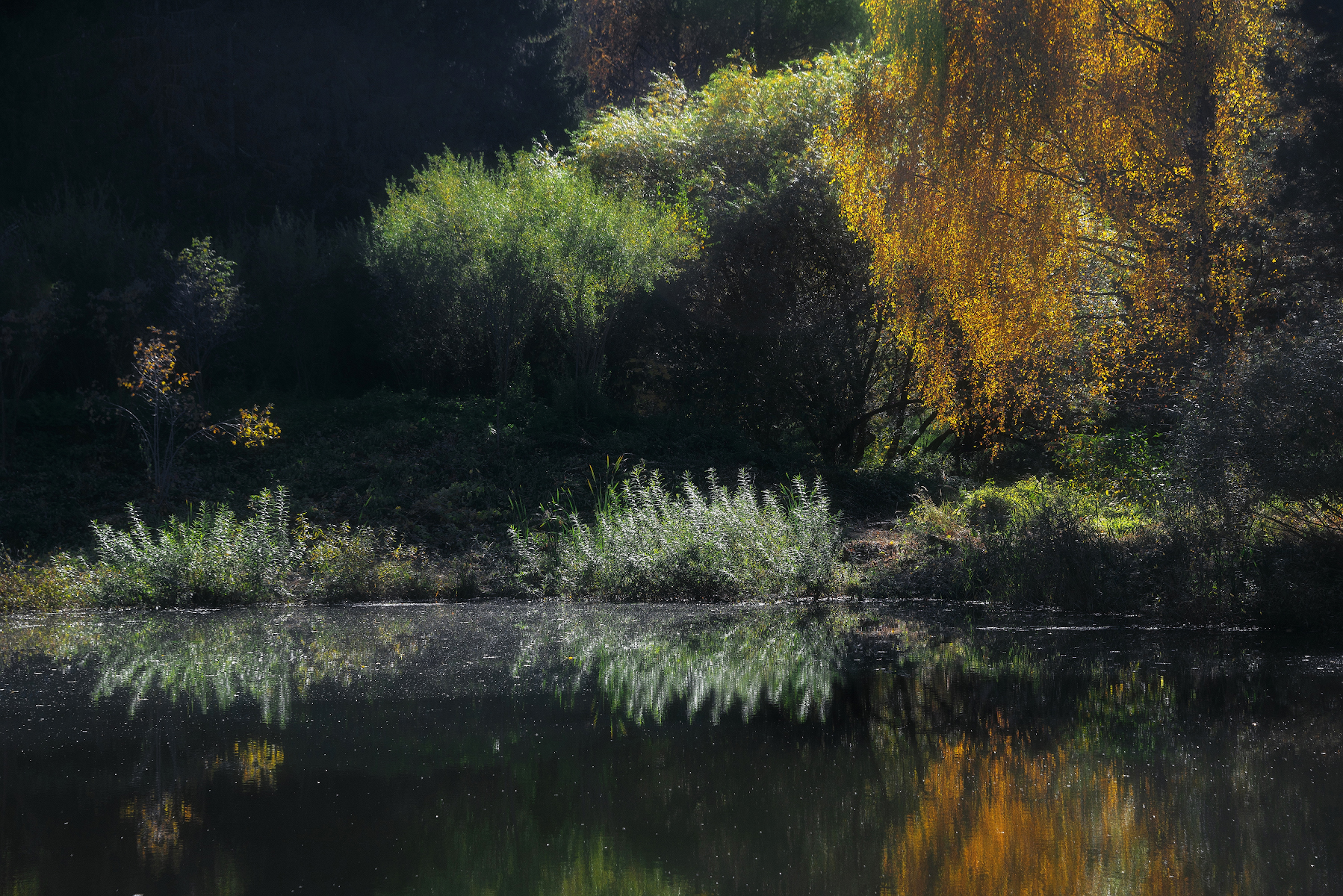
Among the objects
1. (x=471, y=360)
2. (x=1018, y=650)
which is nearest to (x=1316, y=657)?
(x=1018, y=650)

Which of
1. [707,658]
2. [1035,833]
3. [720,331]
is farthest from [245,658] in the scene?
[720,331]

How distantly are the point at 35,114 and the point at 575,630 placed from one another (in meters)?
22.1

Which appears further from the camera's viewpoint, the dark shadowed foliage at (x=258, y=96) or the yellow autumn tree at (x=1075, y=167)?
the dark shadowed foliage at (x=258, y=96)

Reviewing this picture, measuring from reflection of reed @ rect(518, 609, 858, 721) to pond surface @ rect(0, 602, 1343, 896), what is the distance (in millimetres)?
41

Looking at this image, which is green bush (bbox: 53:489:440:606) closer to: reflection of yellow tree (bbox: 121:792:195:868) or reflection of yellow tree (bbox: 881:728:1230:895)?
reflection of yellow tree (bbox: 121:792:195:868)

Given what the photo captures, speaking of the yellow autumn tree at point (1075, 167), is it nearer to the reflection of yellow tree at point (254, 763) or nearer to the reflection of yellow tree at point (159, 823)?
the reflection of yellow tree at point (254, 763)

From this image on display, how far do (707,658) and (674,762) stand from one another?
2821 millimetres

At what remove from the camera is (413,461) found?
52.8 ft

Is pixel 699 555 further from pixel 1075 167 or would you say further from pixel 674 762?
pixel 674 762

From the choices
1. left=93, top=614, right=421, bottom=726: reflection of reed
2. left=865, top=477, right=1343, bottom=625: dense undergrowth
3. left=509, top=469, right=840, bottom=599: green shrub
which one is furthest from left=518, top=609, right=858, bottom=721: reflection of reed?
left=865, top=477, right=1343, bottom=625: dense undergrowth

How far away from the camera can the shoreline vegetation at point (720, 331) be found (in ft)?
35.0

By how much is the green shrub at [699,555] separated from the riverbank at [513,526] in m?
0.04

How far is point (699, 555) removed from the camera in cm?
1194

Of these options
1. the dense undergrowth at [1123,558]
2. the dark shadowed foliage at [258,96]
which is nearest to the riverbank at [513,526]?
the dense undergrowth at [1123,558]
